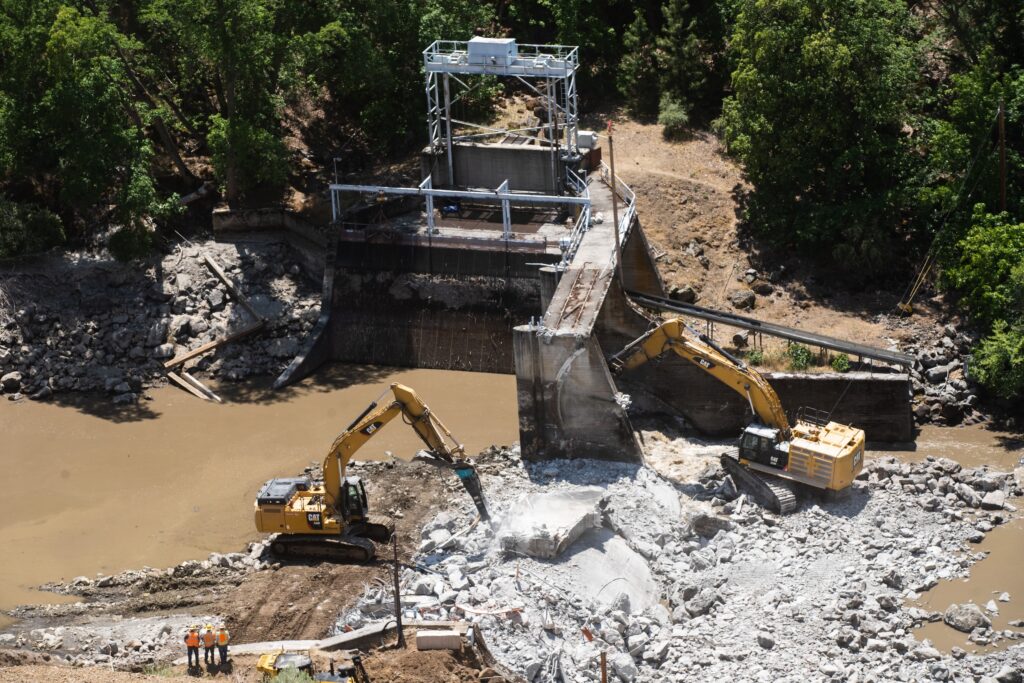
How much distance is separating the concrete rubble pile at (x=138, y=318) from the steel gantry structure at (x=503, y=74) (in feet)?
21.8

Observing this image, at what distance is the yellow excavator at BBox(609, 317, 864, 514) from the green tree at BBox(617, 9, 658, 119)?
64.0 feet

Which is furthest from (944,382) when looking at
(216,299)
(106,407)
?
(106,407)

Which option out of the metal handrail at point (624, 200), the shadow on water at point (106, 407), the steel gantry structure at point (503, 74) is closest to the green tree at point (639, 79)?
the steel gantry structure at point (503, 74)

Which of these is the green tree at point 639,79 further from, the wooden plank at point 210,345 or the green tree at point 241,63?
the wooden plank at point 210,345

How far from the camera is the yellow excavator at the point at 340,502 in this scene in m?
31.9

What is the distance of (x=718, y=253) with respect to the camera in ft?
149

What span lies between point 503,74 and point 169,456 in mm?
15141

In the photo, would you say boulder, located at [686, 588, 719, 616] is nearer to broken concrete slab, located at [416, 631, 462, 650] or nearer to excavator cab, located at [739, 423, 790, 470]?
excavator cab, located at [739, 423, 790, 470]

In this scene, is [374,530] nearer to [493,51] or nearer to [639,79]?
[493,51]

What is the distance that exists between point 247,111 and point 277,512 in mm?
18366

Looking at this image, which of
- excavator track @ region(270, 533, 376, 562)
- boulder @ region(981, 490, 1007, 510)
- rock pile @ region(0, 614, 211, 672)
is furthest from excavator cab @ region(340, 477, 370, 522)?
boulder @ region(981, 490, 1007, 510)

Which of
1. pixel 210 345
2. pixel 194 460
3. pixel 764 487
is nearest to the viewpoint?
pixel 764 487

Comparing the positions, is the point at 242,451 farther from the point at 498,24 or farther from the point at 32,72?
the point at 498,24

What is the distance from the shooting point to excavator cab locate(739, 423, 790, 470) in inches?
1318
